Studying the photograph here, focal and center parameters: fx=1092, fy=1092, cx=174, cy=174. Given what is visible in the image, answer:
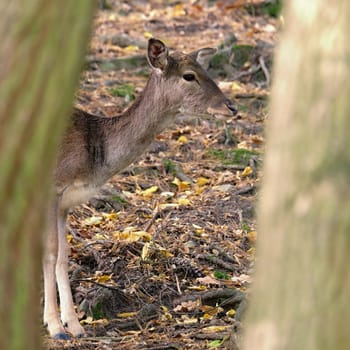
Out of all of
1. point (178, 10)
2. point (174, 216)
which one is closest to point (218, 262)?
point (174, 216)

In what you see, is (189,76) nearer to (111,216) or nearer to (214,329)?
(111,216)

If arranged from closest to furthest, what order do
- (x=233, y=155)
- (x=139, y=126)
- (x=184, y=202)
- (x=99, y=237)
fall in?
1. (x=139, y=126)
2. (x=99, y=237)
3. (x=184, y=202)
4. (x=233, y=155)

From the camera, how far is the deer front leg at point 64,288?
6.74 m

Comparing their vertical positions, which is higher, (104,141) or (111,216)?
(104,141)

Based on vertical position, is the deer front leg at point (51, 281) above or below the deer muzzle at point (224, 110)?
below

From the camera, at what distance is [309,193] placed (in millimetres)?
2912

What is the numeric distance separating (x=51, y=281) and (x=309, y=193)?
13.5 feet

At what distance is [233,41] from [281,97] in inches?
395

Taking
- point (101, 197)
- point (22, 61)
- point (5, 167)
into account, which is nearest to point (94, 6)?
point (22, 61)

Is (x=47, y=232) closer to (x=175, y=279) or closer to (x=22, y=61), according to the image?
(x=175, y=279)

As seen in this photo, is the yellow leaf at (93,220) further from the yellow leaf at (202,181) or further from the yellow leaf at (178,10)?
the yellow leaf at (178,10)

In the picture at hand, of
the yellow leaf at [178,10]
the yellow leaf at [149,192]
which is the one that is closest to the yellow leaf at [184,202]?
the yellow leaf at [149,192]

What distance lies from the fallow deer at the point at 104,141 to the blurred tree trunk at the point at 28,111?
3.52m

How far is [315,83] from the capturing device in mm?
2941
